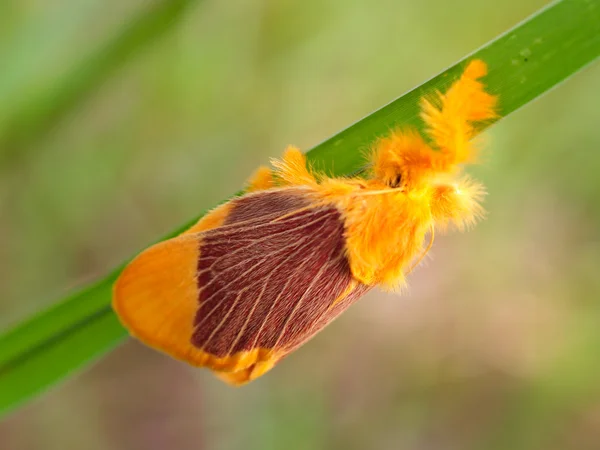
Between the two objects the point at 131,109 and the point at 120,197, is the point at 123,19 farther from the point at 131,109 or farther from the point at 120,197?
the point at 120,197

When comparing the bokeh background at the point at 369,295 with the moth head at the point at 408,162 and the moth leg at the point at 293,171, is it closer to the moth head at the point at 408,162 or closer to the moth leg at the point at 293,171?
the moth leg at the point at 293,171

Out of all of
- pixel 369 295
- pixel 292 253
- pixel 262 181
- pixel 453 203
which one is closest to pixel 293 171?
pixel 262 181

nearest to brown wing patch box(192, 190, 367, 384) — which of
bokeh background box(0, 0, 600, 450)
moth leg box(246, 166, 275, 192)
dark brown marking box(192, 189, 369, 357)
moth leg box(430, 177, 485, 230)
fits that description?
dark brown marking box(192, 189, 369, 357)

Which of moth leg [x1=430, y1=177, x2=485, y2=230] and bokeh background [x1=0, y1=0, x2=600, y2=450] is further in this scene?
bokeh background [x1=0, y1=0, x2=600, y2=450]

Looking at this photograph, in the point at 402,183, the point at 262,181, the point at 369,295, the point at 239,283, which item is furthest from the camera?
the point at 369,295

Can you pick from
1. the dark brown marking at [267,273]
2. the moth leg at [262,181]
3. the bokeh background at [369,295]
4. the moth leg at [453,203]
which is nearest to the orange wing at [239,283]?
the dark brown marking at [267,273]

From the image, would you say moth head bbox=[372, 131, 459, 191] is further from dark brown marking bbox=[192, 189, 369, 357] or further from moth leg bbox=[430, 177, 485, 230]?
dark brown marking bbox=[192, 189, 369, 357]

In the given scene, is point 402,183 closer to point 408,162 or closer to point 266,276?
point 408,162
